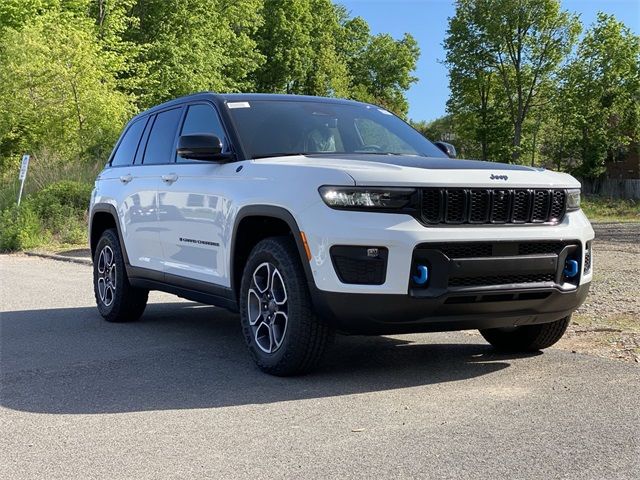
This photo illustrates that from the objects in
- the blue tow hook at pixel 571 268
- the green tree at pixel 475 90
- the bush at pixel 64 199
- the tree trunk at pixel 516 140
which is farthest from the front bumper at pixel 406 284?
the green tree at pixel 475 90

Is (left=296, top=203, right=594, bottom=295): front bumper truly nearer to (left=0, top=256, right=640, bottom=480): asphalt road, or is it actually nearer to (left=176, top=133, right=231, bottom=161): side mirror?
(left=0, top=256, right=640, bottom=480): asphalt road

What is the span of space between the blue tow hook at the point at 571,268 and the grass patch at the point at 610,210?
2979 cm

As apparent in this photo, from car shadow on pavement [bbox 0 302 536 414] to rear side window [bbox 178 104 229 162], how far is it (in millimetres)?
1593

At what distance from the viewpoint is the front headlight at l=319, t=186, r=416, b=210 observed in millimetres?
4777

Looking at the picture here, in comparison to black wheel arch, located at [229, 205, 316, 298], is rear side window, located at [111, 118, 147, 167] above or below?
above

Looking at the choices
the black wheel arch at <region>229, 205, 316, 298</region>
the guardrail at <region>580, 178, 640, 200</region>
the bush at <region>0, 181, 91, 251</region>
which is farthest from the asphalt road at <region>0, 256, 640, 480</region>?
the guardrail at <region>580, 178, 640, 200</region>

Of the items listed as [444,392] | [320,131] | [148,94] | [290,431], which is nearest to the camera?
[290,431]

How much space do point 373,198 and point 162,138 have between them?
3108 millimetres

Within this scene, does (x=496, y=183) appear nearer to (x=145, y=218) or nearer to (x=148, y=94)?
(x=145, y=218)

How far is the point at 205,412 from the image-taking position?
4.55m

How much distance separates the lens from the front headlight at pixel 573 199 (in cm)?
544

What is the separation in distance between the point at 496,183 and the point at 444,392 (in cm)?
132

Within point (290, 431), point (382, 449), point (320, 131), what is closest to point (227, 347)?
point (320, 131)

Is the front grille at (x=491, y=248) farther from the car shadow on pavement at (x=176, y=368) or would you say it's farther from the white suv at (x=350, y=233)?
the car shadow on pavement at (x=176, y=368)
